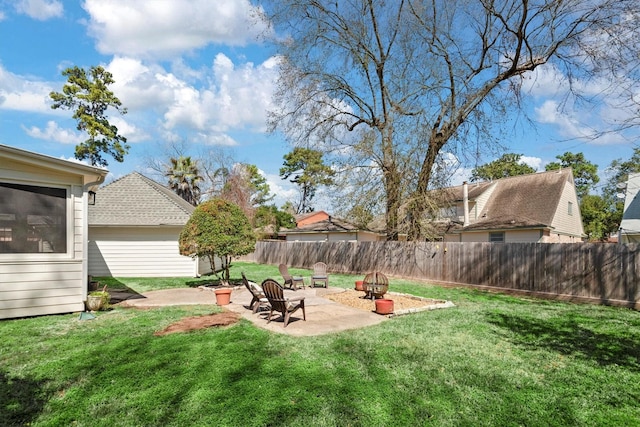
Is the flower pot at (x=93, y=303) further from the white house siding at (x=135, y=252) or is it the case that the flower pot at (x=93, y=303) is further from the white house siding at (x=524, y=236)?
the white house siding at (x=524, y=236)

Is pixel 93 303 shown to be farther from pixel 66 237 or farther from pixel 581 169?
pixel 581 169

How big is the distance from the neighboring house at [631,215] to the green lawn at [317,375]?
11544 millimetres

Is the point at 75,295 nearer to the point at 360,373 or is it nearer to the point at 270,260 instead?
the point at 360,373

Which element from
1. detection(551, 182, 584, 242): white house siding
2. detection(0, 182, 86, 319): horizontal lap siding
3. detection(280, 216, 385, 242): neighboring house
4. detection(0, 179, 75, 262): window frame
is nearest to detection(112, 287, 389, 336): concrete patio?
detection(0, 182, 86, 319): horizontal lap siding

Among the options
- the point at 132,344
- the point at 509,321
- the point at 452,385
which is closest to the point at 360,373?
the point at 452,385

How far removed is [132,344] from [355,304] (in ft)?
20.1

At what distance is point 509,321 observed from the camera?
26.5 feet

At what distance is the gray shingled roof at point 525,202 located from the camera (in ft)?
75.4

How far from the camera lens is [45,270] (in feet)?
25.5

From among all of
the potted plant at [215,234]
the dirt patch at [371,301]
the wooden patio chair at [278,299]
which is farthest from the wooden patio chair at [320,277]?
the wooden patio chair at [278,299]

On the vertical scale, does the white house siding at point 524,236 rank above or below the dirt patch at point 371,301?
above

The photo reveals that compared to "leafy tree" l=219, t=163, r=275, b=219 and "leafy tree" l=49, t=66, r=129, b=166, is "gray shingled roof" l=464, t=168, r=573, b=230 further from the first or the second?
"leafy tree" l=49, t=66, r=129, b=166

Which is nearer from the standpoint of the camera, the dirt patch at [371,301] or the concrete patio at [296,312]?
the concrete patio at [296,312]

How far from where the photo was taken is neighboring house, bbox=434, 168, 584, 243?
2254cm
